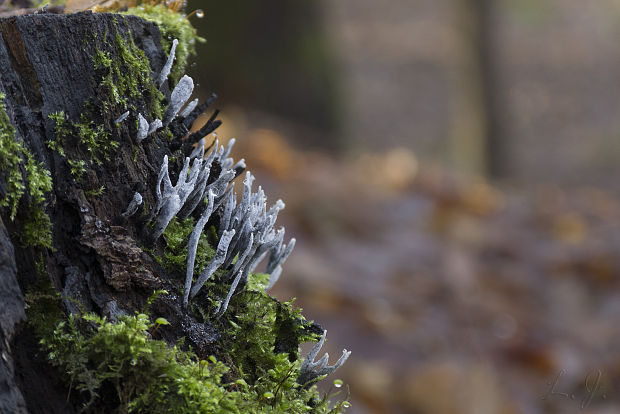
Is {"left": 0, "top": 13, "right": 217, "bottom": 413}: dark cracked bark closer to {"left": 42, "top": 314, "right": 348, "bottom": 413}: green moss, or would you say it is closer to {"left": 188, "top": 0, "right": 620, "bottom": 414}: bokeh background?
{"left": 42, "top": 314, "right": 348, "bottom": 413}: green moss

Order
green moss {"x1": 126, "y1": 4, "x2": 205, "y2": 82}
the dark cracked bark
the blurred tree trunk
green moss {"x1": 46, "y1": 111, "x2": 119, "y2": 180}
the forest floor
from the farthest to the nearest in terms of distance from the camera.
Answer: the blurred tree trunk
the forest floor
green moss {"x1": 126, "y1": 4, "x2": 205, "y2": 82}
green moss {"x1": 46, "y1": 111, "x2": 119, "y2": 180}
the dark cracked bark

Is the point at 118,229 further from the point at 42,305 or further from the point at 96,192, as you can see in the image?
the point at 42,305

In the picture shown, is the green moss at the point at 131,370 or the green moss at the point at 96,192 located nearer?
the green moss at the point at 131,370

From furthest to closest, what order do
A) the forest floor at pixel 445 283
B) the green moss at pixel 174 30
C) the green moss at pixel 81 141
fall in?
the forest floor at pixel 445 283, the green moss at pixel 174 30, the green moss at pixel 81 141

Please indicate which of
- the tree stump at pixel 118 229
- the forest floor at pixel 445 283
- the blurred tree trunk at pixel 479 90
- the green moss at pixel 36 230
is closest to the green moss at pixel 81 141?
the tree stump at pixel 118 229

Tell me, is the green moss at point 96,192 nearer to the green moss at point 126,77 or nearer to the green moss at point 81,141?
the green moss at point 81,141

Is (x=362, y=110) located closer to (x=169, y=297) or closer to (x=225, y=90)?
(x=225, y=90)

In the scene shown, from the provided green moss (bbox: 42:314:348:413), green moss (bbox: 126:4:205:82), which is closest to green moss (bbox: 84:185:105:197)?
green moss (bbox: 42:314:348:413)
